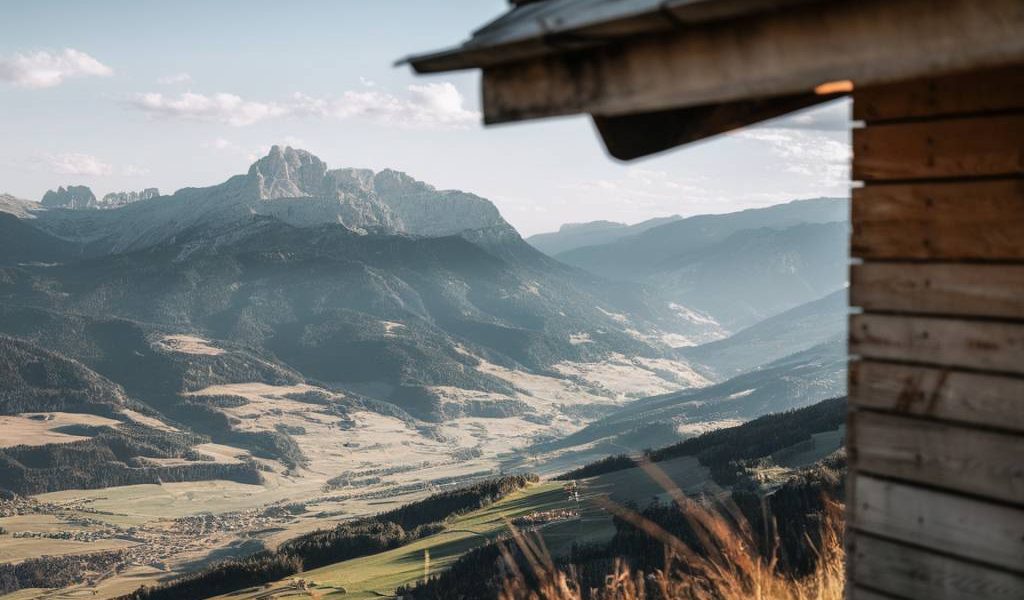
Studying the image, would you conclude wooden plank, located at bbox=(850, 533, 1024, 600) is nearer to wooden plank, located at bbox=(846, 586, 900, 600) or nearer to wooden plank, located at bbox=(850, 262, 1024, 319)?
wooden plank, located at bbox=(846, 586, 900, 600)

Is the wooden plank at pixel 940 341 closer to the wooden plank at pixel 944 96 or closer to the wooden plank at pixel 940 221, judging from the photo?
the wooden plank at pixel 940 221

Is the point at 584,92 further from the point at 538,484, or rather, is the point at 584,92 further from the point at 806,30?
the point at 538,484

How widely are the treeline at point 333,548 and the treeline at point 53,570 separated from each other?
80.7 metres

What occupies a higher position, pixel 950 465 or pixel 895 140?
pixel 895 140

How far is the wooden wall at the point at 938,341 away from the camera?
4.15m

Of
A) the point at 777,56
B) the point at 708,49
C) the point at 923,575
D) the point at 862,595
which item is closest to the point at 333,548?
the point at 862,595

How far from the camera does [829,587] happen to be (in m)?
6.24

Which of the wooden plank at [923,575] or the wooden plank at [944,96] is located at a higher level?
the wooden plank at [944,96]

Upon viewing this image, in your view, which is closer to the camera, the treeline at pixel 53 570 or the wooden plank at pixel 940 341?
the wooden plank at pixel 940 341

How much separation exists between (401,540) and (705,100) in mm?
43695

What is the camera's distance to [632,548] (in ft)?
76.1

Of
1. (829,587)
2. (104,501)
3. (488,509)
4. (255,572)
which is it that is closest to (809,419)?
(488,509)

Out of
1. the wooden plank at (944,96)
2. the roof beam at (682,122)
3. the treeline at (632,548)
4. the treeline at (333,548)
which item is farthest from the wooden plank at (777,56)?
the treeline at (333,548)

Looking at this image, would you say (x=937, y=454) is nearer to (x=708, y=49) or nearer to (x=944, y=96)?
(x=944, y=96)
